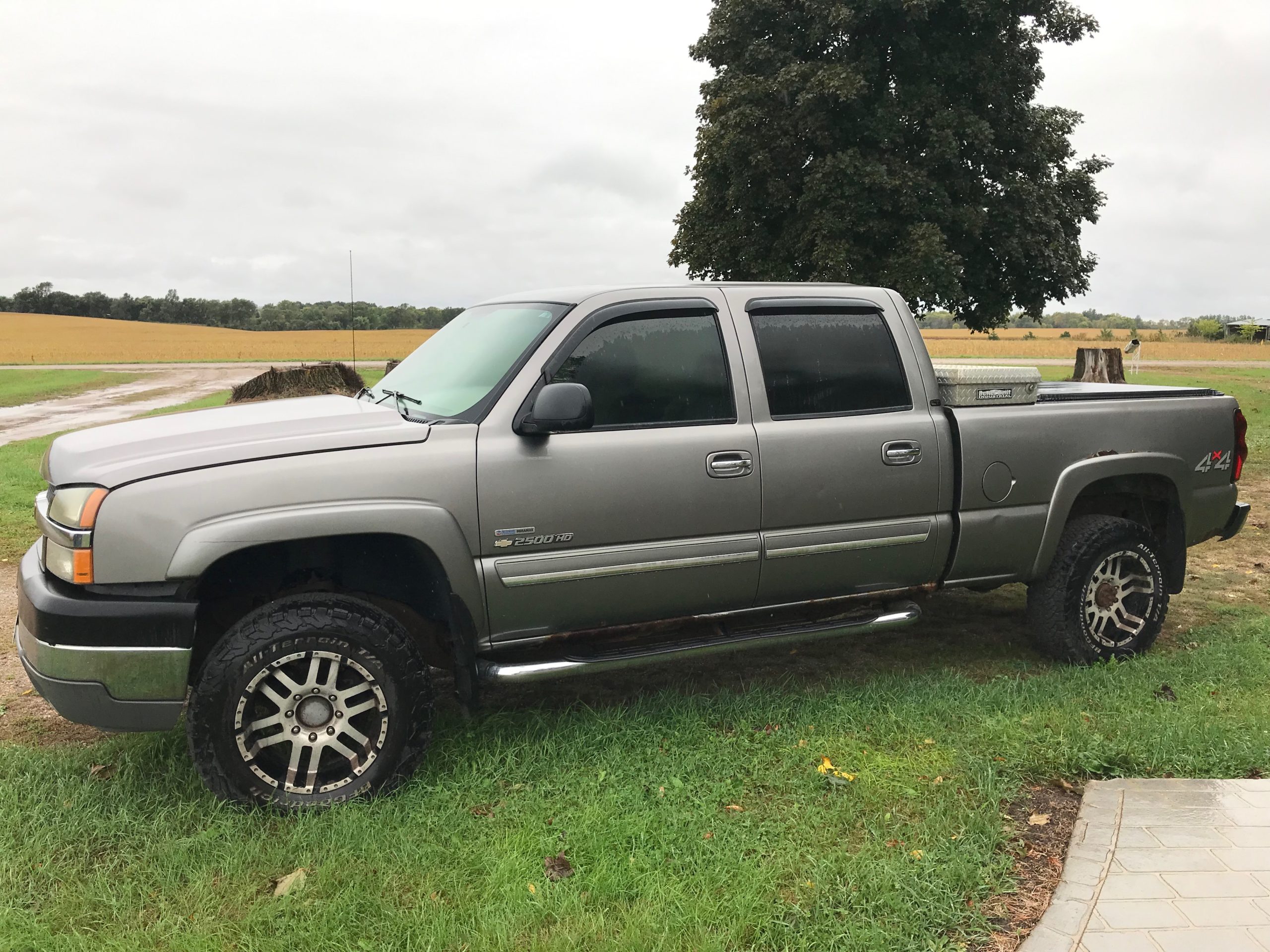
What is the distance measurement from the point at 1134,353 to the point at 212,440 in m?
46.6

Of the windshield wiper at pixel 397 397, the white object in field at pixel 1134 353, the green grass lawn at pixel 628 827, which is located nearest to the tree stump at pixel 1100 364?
the white object in field at pixel 1134 353

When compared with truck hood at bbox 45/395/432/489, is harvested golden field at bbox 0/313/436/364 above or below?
above

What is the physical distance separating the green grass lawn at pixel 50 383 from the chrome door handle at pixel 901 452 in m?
23.9

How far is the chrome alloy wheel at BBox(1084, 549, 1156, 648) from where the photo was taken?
17.3 feet

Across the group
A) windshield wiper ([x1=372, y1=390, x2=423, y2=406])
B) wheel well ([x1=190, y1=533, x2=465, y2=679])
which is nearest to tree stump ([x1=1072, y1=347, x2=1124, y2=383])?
windshield wiper ([x1=372, y1=390, x2=423, y2=406])

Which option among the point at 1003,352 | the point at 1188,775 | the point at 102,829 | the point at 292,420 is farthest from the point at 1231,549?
the point at 1003,352

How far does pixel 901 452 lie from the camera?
182 inches

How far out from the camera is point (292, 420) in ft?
12.9

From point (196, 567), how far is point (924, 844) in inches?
109

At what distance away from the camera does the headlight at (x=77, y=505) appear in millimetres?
3383

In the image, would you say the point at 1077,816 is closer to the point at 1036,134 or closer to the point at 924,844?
the point at 924,844

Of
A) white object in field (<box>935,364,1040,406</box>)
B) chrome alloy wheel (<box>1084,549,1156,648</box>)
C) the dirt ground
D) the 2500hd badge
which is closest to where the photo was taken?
the 2500hd badge

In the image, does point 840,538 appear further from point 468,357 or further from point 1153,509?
point 1153,509

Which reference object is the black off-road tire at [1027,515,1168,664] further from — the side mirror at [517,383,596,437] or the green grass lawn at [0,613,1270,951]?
the side mirror at [517,383,596,437]
